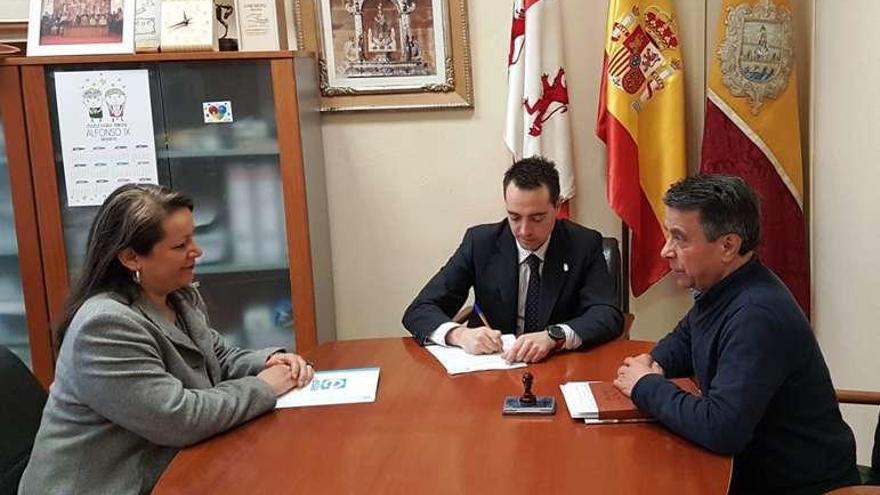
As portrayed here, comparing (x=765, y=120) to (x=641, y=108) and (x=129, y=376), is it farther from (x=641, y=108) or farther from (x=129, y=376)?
(x=129, y=376)

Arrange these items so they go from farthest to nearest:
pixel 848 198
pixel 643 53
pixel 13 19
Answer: pixel 13 19 → pixel 643 53 → pixel 848 198

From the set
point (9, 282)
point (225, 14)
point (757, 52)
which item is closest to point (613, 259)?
point (757, 52)

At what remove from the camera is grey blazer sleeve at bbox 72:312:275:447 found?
5.00ft

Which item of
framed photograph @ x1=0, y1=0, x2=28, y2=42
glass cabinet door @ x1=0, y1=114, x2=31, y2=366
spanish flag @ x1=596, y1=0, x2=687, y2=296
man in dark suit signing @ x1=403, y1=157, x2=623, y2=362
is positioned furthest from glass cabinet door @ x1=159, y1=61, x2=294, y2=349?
spanish flag @ x1=596, y1=0, x2=687, y2=296

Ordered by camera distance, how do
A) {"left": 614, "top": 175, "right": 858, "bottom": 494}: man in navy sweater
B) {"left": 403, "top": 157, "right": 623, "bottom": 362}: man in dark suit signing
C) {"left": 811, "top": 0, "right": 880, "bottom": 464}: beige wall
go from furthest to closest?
1. {"left": 811, "top": 0, "right": 880, "bottom": 464}: beige wall
2. {"left": 403, "top": 157, "right": 623, "bottom": 362}: man in dark suit signing
3. {"left": 614, "top": 175, "right": 858, "bottom": 494}: man in navy sweater

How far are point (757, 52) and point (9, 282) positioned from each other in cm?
293

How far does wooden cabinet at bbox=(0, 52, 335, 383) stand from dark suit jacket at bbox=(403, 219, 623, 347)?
29.3 inches

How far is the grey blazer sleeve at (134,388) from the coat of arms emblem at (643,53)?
2.03 meters

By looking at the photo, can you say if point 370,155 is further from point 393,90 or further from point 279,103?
point 279,103

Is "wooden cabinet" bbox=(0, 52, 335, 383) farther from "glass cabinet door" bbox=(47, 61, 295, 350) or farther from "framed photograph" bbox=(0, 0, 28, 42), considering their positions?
"framed photograph" bbox=(0, 0, 28, 42)

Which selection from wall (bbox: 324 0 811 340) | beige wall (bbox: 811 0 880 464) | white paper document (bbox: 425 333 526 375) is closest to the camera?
white paper document (bbox: 425 333 526 375)

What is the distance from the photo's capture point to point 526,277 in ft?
8.07

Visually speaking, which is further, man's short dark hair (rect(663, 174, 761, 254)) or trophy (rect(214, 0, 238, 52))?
trophy (rect(214, 0, 238, 52))

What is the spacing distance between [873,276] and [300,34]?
2206 mm
